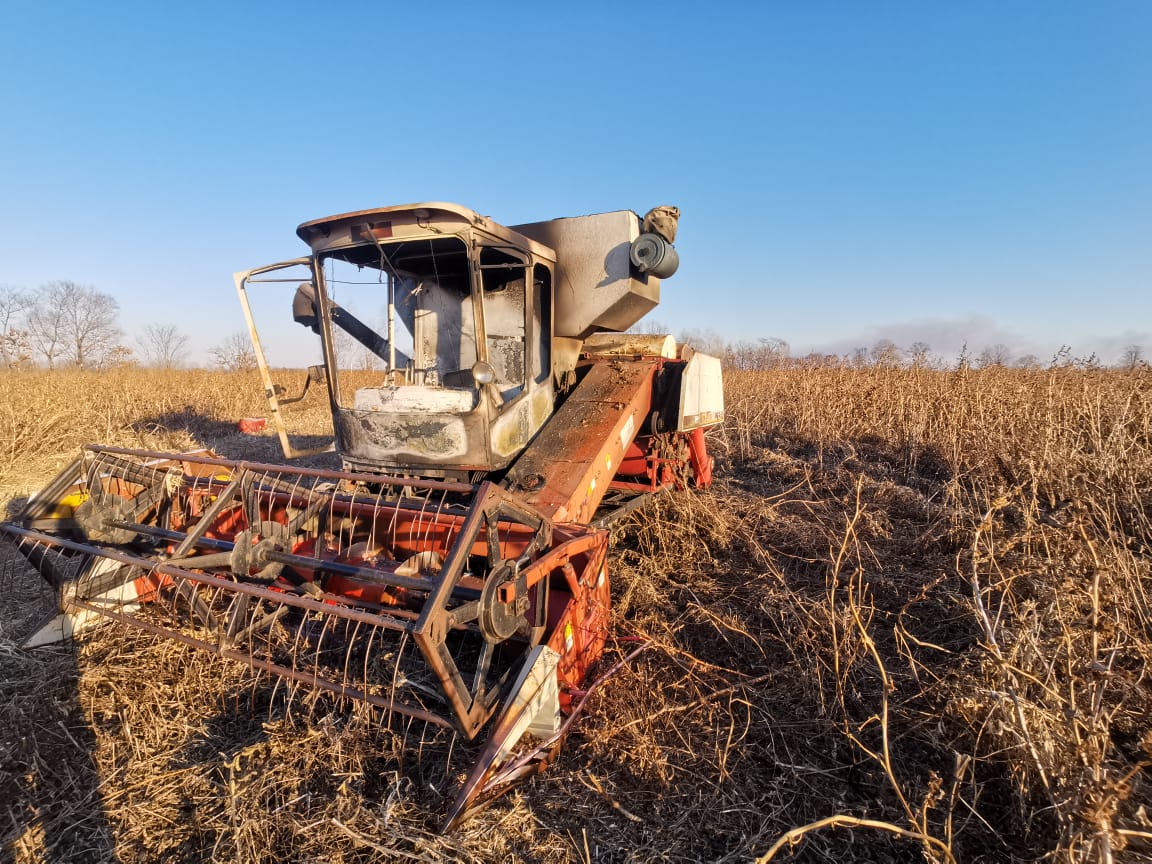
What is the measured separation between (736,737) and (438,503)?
2.03m

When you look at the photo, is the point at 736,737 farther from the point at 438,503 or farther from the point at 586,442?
the point at 438,503

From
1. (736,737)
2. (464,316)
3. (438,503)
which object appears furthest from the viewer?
(464,316)

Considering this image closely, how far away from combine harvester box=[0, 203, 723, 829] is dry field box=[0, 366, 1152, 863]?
0.73 ft

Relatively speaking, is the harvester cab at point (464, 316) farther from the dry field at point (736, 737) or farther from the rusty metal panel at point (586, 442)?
the dry field at point (736, 737)

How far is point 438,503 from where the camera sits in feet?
11.2

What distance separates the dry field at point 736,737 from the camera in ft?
5.90

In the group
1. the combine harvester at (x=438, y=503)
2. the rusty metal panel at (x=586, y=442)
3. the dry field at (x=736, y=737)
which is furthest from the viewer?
the rusty metal panel at (x=586, y=442)

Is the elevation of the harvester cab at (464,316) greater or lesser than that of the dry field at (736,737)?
greater

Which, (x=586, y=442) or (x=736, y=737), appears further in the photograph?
(x=586, y=442)

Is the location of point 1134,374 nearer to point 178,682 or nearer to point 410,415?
point 410,415

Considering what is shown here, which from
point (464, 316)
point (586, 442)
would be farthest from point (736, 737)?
point (464, 316)

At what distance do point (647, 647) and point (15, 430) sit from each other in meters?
9.82

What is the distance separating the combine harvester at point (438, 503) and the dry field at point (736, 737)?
8.7 inches

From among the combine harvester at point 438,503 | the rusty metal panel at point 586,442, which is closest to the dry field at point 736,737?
the combine harvester at point 438,503
